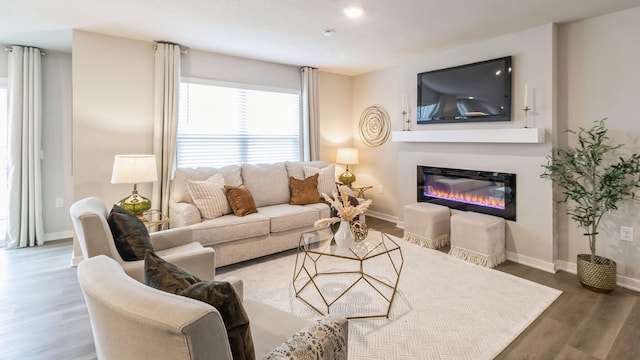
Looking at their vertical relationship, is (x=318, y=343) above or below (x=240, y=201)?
below

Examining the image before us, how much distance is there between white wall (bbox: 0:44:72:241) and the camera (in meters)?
4.40

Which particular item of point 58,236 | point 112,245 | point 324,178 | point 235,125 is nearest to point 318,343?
point 112,245

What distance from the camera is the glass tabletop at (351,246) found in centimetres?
262

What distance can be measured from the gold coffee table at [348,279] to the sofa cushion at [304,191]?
96 centimetres

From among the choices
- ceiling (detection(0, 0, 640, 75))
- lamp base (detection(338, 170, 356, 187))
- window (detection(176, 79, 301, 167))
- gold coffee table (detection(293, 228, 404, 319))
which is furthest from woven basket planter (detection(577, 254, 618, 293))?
window (detection(176, 79, 301, 167))

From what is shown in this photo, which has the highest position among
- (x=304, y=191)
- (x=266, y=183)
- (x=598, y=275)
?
(x=266, y=183)

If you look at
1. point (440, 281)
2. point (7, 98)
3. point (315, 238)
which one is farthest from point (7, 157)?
point (440, 281)

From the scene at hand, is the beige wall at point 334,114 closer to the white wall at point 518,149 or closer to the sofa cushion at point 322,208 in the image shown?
the white wall at point 518,149

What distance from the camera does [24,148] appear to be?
4.11 metres

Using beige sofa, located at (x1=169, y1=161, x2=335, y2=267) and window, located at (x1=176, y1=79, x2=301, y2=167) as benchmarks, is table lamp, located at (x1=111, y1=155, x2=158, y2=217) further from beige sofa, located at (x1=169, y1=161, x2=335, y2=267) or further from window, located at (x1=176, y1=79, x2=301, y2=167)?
window, located at (x1=176, y1=79, x2=301, y2=167)

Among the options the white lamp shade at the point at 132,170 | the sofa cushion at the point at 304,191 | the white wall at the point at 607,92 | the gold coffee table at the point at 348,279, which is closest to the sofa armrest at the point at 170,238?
the white lamp shade at the point at 132,170

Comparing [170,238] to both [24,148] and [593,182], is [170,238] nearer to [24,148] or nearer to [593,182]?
[24,148]

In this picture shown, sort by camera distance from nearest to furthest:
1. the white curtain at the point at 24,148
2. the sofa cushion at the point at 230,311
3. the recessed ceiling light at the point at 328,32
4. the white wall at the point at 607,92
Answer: the sofa cushion at the point at 230,311 < the white wall at the point at 607,92 < the recessed ceiling light at the point at 328,32 < the white curtain at the point at 24,148

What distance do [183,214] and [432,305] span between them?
2475 mm
